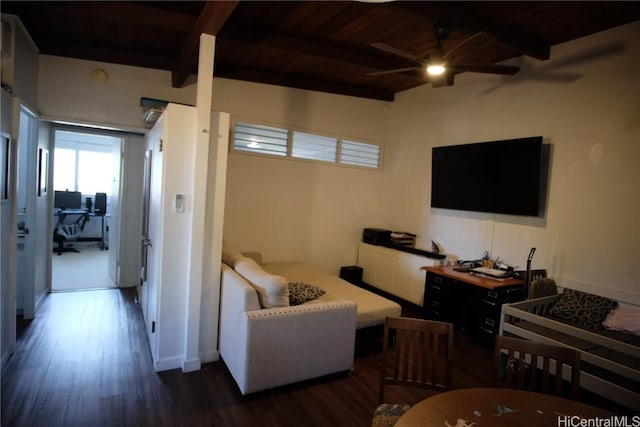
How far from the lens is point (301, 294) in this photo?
3.06 metres

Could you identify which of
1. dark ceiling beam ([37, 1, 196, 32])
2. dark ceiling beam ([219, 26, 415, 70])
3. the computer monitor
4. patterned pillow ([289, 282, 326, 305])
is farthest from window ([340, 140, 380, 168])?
the computer monitor

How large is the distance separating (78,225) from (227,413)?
22.2 feet

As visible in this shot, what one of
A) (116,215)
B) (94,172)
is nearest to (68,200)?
(94,172)

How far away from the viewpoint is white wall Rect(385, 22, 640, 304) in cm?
317

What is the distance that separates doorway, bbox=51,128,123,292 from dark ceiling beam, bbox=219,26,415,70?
3.64m

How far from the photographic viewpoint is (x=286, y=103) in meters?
5.09

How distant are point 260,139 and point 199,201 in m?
2.27

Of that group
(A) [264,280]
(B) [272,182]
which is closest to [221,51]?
(B) [272,182]

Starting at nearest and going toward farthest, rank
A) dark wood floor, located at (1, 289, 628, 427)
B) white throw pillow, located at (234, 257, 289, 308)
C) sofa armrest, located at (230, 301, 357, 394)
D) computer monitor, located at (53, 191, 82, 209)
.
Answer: dark wood floor, located at (1, 289, 628, 427) < sofa armrest, located at (230, 301, 357, 394) < white throw pillow, located at (234, 257, 289, 308) < computer monitor, located at (53, 191, 82, 209)

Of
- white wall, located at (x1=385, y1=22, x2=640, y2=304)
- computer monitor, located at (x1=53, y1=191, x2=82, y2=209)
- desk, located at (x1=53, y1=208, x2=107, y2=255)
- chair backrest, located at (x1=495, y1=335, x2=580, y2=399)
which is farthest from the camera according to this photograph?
computer monitor, located at (x1=53, y1=191, x2=82, y2=209)

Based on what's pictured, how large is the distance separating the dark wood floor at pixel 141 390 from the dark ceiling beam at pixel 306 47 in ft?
9.98

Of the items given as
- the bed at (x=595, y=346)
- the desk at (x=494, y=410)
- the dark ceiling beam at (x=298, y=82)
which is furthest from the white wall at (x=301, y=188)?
the desk at (x=494, y=410)

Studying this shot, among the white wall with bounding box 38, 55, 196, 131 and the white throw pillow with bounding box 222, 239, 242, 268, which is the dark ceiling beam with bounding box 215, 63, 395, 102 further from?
the white throw pillow with bounding box 222, 239, 242, 268

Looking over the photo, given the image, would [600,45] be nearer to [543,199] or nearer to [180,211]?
[543,199]
